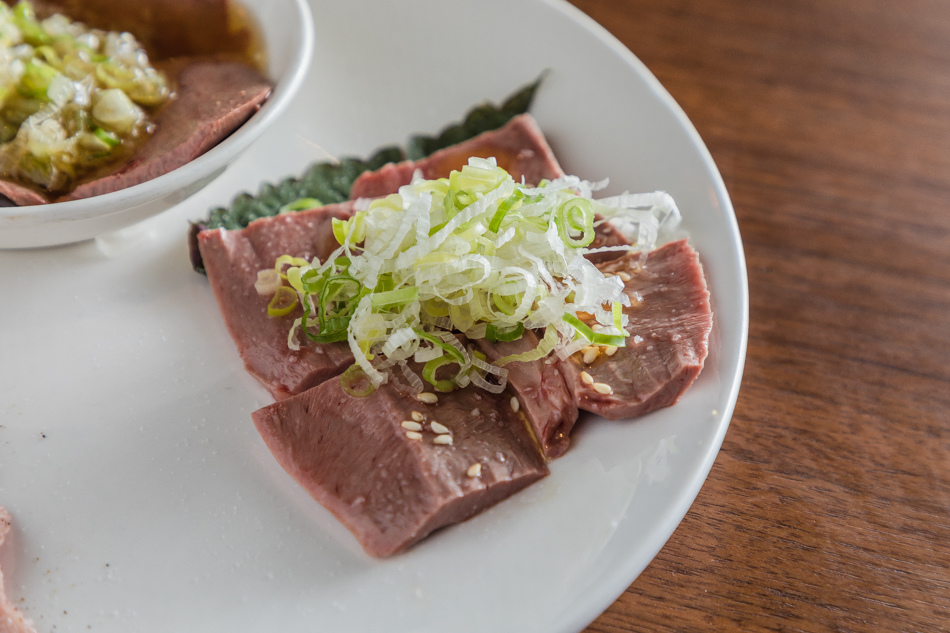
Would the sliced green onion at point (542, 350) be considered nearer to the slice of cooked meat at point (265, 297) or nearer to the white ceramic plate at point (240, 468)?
the white ceramic plate at point (240, 468)

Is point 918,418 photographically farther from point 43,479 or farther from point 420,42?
point 43,479

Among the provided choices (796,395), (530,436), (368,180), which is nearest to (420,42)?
(368,180)

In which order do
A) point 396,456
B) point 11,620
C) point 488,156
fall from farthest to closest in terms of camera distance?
point 488,156 → point 396,456 → point 11,620

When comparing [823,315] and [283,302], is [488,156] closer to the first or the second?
[283,302]

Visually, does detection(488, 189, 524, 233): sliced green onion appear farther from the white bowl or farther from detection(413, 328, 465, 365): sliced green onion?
the white bowl

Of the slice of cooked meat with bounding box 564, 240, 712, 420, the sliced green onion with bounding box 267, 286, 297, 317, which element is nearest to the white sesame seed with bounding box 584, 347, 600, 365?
the slice of cooked meat with bounding box 564, 240, 712, 420

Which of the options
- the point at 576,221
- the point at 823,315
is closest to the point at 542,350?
the point at 576,221
